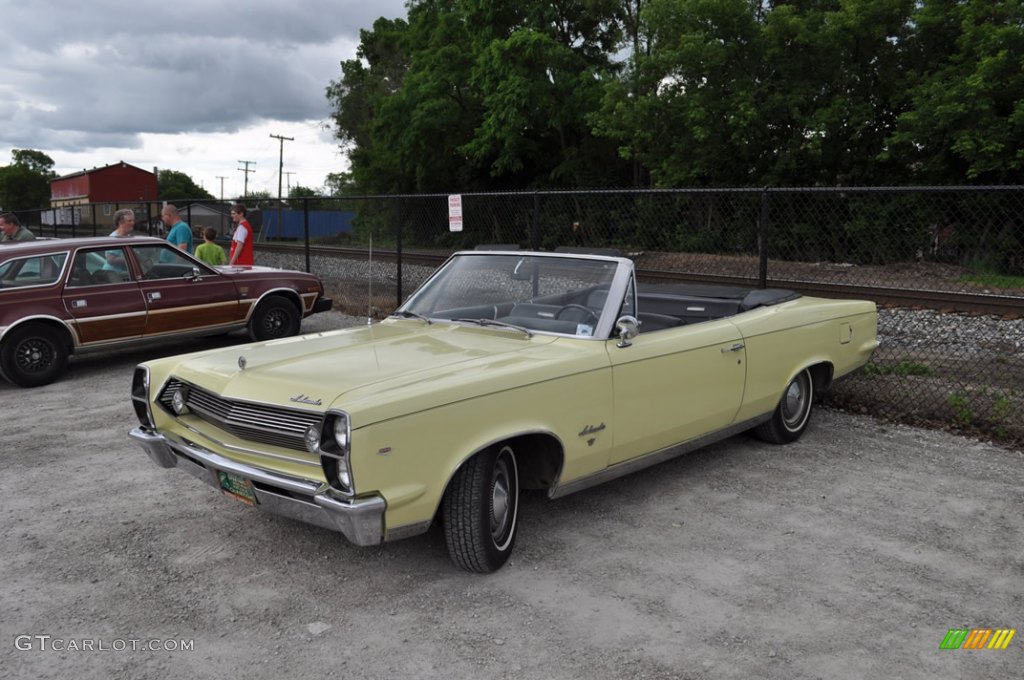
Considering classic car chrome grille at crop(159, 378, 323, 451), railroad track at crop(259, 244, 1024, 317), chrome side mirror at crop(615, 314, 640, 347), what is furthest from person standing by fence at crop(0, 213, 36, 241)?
chrome side mirror at crop(615, 314, 640, 347)

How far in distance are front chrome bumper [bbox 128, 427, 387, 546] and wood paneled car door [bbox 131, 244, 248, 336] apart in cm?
525

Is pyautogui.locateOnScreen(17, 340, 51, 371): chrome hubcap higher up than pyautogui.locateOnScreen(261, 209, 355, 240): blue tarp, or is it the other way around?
pyautogui.locateOnScreen(261, 209, 355, 240): blue tarp

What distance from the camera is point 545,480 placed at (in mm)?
4133

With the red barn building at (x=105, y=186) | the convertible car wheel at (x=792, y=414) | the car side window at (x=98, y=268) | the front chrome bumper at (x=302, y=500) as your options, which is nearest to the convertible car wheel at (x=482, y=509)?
the front chrome bumper at (x=302, y=500)

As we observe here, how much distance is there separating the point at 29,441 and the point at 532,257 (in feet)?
13.3

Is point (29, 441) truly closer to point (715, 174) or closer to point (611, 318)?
point (611, 318)

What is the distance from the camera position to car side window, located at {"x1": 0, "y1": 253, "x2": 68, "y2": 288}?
808cm

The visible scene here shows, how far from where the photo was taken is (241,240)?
11297 mm

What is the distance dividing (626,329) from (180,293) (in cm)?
635

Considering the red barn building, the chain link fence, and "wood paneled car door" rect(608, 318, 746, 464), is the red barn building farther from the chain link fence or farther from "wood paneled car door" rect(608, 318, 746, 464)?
"wood paneled car door" rect(608, 318, 746, 464)

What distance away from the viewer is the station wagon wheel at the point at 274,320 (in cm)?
988

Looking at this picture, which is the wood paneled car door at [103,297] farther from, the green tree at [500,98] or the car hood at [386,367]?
the green tree at [500,98]

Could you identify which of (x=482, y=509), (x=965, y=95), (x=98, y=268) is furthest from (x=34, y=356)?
(x=965, y=95)

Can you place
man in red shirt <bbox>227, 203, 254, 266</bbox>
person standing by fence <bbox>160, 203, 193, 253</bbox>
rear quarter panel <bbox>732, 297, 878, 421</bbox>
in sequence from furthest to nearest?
person standing by fence <bbox>160, 203, 193, 253</bbox>, man in red shirt <bbox>227, 203, 254, 266</bbox>, rear quarter panel <bbox>732, 297, 878, 421</bbox>
